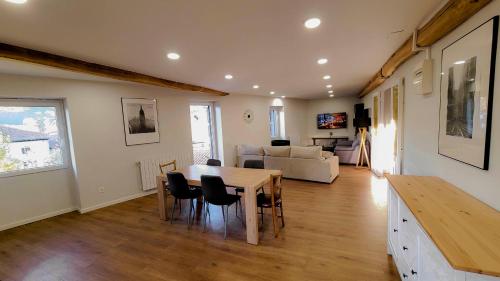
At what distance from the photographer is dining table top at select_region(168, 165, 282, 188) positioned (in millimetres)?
2839

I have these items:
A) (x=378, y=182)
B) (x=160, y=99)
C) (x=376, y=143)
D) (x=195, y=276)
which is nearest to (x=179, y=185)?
(x=195, y=276)

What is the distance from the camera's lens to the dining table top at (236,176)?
9.31ft

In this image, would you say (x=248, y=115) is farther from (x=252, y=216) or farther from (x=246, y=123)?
(x=252, y=216)

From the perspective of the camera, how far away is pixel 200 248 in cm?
270

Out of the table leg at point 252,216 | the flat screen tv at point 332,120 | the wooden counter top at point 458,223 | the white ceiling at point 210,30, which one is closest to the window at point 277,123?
the flat screen tv at point 332,120

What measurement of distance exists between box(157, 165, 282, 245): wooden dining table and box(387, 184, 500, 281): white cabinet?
142 centimetres

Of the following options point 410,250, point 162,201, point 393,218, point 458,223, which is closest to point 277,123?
point 162,201

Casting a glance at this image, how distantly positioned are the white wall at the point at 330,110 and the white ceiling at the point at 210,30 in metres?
6.73

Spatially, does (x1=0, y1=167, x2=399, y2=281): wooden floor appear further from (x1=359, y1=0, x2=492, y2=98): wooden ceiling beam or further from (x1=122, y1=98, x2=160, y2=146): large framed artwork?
(x1=359, y1=0, x2=492, y2=98): wooden ceiling beam

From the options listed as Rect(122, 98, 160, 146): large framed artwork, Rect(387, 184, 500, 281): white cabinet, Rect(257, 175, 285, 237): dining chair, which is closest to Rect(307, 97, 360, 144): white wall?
Rect(122, 98, 160, 146): large framed artwork

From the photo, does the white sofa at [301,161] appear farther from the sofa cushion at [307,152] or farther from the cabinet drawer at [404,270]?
the cabinet drawer at [404,270]

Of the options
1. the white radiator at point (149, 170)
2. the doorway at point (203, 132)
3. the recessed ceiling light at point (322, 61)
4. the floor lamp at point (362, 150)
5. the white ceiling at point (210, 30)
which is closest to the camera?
the white ceiling at point (210, 30)

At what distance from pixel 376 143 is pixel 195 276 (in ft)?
17.4

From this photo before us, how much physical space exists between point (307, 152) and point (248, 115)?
286cm
